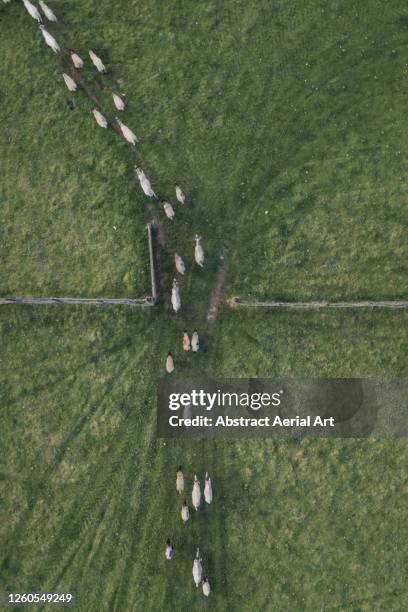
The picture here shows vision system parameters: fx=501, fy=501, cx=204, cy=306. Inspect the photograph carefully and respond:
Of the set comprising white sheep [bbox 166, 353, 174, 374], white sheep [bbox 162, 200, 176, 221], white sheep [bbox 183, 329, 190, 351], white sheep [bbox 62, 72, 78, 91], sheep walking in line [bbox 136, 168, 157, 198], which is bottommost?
white sheep [bbox 166, 353, 174, 374]

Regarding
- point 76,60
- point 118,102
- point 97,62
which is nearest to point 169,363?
point 118,102

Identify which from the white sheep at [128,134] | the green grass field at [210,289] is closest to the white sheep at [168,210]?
the green grass field at [210,289]

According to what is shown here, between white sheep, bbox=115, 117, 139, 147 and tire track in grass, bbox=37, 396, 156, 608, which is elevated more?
white sheep, bbox=115, 117, 139, 147

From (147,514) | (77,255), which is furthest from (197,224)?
(147,514)

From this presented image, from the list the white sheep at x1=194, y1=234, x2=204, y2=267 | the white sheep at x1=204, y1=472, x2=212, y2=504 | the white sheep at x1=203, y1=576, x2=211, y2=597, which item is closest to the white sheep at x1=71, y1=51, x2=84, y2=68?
the white sheep at x1=194, y1=234, x2=204, y2=267

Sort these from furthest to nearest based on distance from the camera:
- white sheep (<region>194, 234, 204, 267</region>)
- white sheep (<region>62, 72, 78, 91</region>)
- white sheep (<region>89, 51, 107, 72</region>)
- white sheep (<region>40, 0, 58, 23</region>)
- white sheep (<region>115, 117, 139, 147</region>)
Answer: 1. white sheep (<region>40, 0, 58, 23</region>)
2. white sheep (<region>89, 51, 107, 72</region>)
3. white sheep (<region>62, 72, 78, 91</region>)
4. white sheep (<region>115, 117, 139, 147</region>)
5. white sheep (<region>194, 234, 204, 267</region>)

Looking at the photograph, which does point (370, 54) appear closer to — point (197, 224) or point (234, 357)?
point (197, 224)

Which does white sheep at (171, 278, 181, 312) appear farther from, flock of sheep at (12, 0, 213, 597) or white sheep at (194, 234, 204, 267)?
white sheep at (194, 234, 204, 267)
